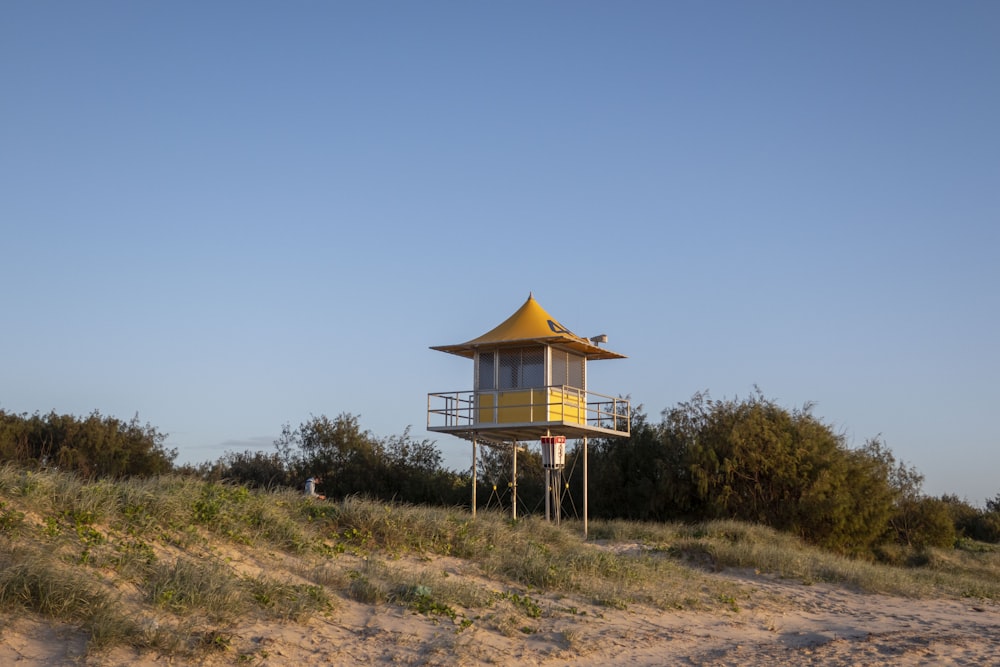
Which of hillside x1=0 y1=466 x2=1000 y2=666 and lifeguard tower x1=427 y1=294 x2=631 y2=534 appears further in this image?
lifeguard tower x1=427 y1=294 x2=631 y2=534

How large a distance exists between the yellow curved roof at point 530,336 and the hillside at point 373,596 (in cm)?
906

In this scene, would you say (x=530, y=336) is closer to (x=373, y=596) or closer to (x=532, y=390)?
(x=532, y=390)

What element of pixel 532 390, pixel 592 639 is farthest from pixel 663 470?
pixel 592 639

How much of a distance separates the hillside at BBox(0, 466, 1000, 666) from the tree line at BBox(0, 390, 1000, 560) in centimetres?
1138

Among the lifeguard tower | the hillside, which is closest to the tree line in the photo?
the lifeguard tower

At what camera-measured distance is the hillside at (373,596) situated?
10.0 m

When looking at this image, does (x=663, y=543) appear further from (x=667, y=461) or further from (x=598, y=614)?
(x=667, y=461)

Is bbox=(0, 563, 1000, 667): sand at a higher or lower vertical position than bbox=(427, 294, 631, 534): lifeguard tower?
lower

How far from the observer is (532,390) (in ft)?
92.0

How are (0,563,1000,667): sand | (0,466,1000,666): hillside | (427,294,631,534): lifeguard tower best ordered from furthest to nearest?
(427,294,631,534): lifeguard tower
(0,466,1000,666): hillside
(0,563,1000,667): sand

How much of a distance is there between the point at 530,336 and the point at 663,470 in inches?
347

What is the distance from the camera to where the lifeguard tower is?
91.3 feet

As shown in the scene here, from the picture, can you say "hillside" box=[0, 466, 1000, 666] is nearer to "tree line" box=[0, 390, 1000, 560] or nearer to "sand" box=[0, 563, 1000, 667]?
"sand" box=[0, 563, 1000, 667]

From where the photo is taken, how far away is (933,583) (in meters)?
21.3
